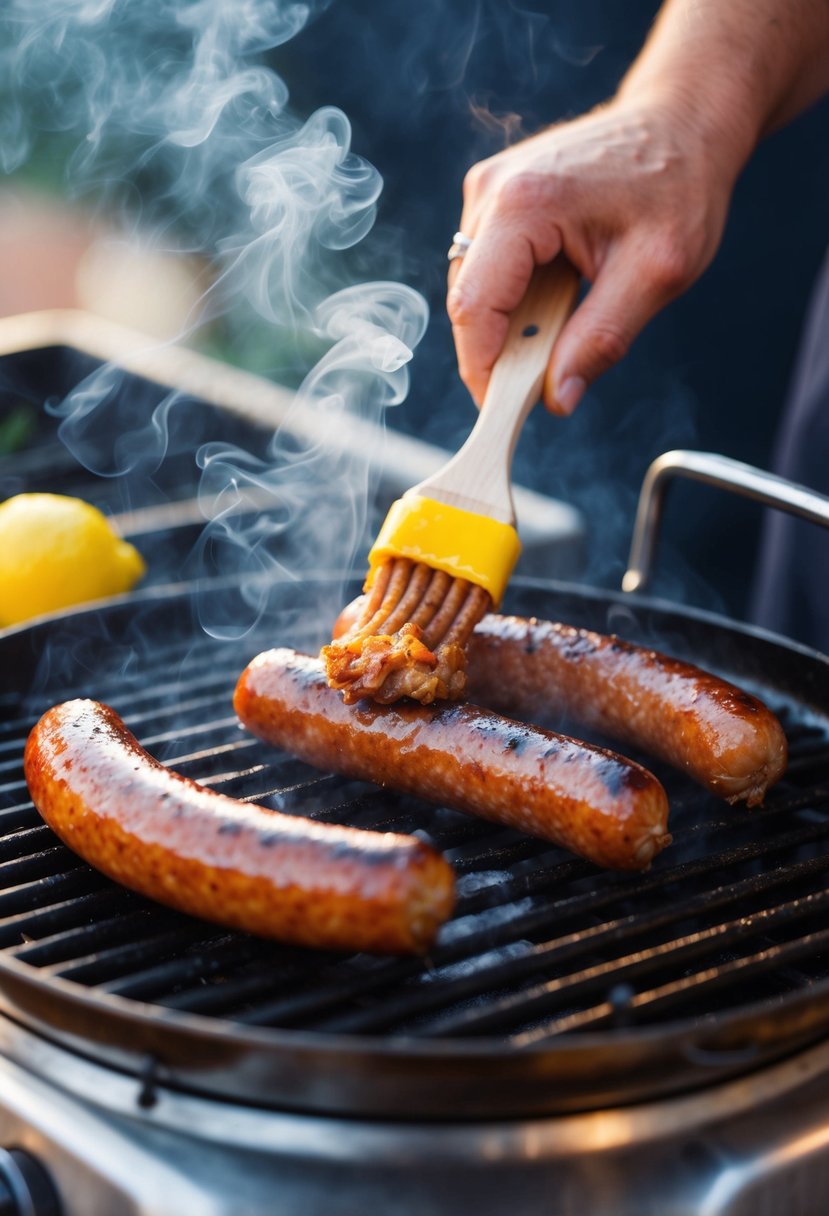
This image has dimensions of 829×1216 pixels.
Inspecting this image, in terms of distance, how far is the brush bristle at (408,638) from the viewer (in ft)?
7.41

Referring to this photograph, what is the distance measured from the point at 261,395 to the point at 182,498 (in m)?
0.54

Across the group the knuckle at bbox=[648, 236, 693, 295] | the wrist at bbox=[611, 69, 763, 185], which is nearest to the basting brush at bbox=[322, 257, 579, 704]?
the knuckle at bbox=[648, 236, 693, 295]

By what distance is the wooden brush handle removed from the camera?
2.44m

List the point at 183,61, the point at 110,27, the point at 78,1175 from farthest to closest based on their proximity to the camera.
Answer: the point at 110,27
the point at 183,61
the point at 78,1175

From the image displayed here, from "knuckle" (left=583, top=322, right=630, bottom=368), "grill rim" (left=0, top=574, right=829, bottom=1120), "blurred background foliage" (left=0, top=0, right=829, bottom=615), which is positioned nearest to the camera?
"grill rim" (left=0, top=574, right=829, bottom=1120)

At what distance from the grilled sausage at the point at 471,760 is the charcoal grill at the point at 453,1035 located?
0.09 meters

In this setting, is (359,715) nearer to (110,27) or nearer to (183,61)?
(183,61)

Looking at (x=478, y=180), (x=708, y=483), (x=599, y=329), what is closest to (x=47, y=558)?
(x=478, y=180)

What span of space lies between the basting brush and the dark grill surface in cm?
31

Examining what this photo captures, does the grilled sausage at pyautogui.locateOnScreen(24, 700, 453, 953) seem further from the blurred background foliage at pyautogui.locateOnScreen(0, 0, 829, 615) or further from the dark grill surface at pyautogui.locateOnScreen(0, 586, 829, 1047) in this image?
the blurred background foliage at pyautogui.locateOnScreen(0, 0, 829, 615)

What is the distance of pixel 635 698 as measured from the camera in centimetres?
250

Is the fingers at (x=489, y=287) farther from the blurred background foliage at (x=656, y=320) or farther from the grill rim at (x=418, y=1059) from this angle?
the blurred background foliage at (x=656, y=320)

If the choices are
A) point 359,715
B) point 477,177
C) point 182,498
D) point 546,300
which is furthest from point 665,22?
point 182,498

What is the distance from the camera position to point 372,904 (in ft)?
5.73
